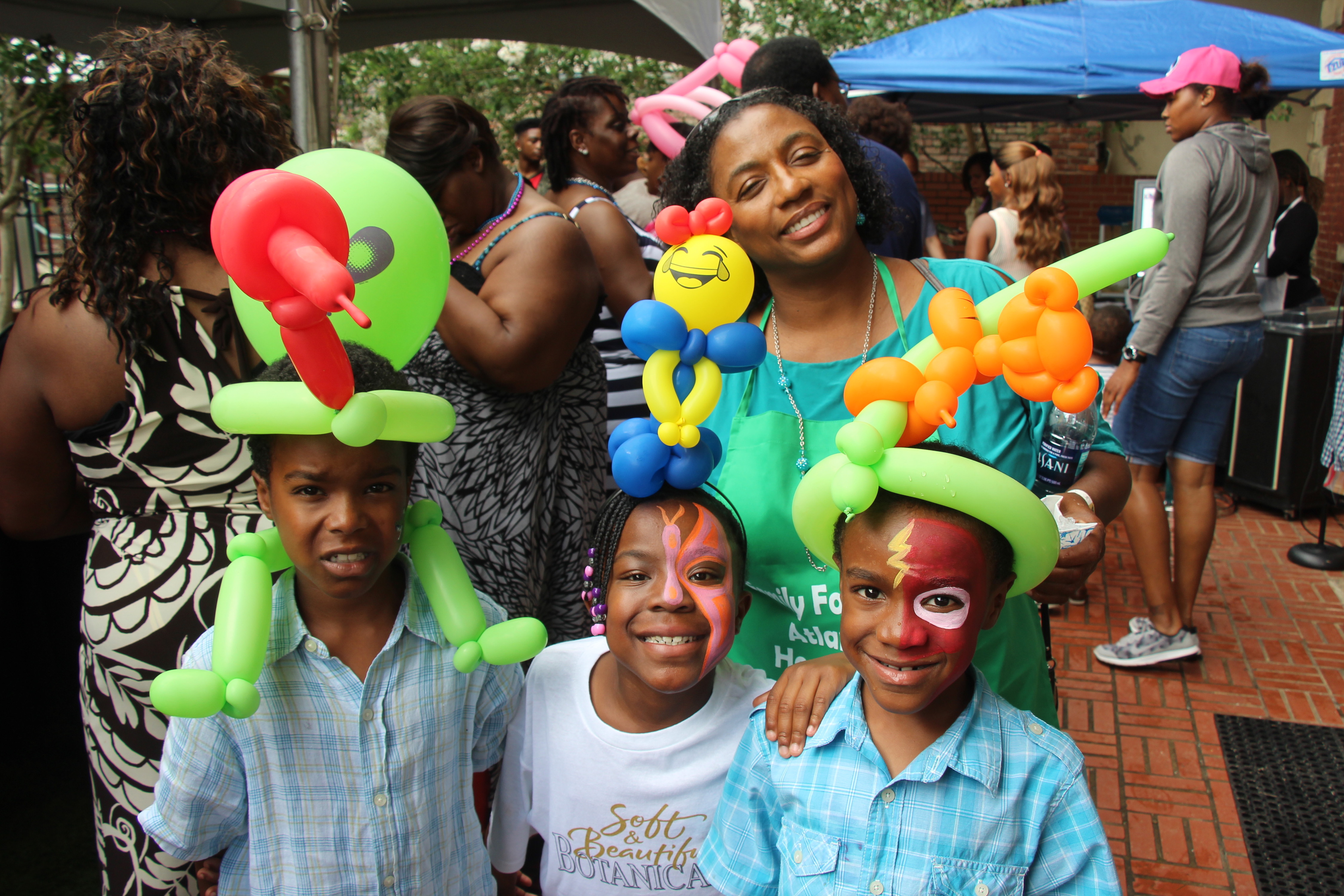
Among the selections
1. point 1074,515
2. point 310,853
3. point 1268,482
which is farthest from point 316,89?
point 1268,482

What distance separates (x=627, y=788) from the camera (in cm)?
178

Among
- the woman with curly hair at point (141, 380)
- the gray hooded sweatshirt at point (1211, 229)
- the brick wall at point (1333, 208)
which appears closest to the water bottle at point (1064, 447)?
the woman with curly hair at point (141, 380)

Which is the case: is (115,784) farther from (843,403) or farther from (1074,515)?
(1074,515)

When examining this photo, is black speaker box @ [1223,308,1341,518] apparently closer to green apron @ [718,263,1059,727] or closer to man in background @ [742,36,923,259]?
man in background @ [742,36,923,259]

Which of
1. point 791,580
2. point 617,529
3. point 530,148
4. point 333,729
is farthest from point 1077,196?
point 333,729

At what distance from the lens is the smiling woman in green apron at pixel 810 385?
1.76 metres

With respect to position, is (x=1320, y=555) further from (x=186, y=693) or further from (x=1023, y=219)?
(x=186, y=693)

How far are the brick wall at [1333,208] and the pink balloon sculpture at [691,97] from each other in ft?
25.2

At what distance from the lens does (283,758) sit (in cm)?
170

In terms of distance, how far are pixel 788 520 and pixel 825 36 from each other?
11.7 meters

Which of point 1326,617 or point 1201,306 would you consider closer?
point 1201,306

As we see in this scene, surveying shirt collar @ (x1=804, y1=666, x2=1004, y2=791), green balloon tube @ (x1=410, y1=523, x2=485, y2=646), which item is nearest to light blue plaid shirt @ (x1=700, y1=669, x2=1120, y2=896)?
shirt collar @ (x1=804, y1=666, x2=1004, y2=791)

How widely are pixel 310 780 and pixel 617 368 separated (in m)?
2.04

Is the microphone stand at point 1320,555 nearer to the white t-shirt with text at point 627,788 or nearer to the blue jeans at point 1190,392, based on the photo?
the blue jeans at point 1190,392
